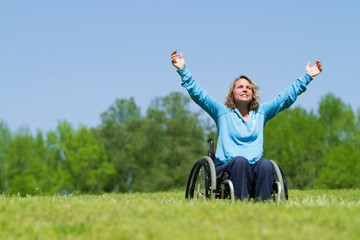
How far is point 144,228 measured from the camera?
12.0ft

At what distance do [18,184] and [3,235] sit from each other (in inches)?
1474

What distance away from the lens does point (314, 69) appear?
24.0 feet

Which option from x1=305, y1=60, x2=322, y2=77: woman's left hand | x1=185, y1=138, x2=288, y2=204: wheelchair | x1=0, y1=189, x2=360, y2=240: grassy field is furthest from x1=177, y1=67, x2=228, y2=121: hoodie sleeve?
x1=0, y1=189, x2=360, y2=240: grassy field

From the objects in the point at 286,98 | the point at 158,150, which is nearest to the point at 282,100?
the point at 286,98

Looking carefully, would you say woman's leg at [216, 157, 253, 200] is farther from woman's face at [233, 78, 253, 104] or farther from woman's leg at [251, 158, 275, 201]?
woman's face at [233, 78, 253, 104]

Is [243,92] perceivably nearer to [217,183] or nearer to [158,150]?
[217,183]

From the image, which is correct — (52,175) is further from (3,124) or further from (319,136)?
(319,136)

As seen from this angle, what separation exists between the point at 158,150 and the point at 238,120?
35.7m

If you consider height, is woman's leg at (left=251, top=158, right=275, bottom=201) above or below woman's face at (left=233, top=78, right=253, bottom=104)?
below

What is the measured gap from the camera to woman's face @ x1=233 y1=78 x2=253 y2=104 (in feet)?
22.3

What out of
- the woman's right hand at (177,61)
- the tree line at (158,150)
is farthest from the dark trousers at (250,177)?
the tree line at (158,150)

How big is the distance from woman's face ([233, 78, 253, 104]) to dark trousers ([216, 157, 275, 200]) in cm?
111

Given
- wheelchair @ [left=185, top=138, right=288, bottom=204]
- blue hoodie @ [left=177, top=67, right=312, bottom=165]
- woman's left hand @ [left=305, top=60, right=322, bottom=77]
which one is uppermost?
woman's left hand @ [left=305, top=60, right=322, bottom=77]

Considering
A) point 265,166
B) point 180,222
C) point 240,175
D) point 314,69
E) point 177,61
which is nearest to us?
point 180,222
